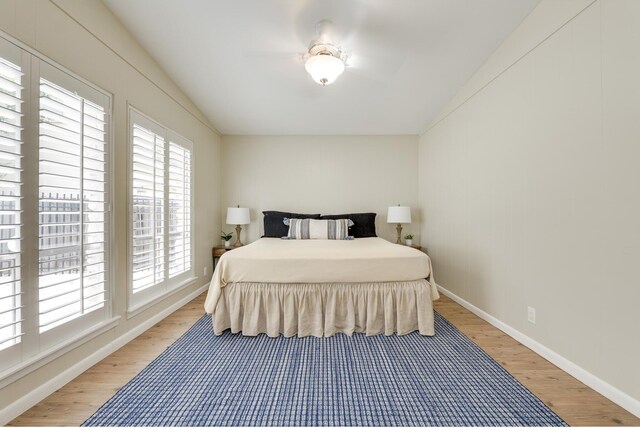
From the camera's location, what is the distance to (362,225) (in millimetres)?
3826

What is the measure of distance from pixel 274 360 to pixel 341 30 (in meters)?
2.65

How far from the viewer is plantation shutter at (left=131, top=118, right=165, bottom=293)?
87.4 inches

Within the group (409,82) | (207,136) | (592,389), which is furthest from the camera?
(207,136)

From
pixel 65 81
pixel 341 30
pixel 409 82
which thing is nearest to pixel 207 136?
pixel 65 81

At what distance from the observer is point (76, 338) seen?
5.46 feet

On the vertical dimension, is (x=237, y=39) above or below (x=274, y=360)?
above

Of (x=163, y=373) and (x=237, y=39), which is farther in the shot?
(x=237, y=39)

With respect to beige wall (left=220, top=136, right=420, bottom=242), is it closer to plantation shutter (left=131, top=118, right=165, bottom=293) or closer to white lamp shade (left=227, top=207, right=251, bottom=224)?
white lamp shade (left=227, top=207, right=251, bottom=224)

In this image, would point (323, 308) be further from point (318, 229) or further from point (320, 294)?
point (318, 229)

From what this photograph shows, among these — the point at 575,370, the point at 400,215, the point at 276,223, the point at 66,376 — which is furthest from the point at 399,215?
the point at 66,376

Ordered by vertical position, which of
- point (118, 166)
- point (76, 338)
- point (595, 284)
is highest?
point (118, 166)

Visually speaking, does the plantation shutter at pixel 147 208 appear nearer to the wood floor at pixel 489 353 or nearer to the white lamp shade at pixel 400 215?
the wood floor at pixel 489 353

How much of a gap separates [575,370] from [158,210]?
11.7 ft

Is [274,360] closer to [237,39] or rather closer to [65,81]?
[65,81]
